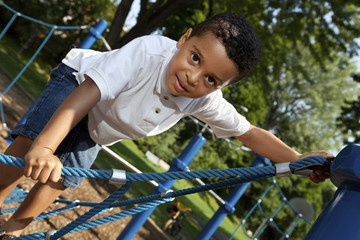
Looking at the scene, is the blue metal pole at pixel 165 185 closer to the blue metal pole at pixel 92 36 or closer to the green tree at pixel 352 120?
the blue metal pole at pixel 92 36

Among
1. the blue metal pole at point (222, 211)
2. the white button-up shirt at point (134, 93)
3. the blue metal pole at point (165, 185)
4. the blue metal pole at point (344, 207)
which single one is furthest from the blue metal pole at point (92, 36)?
the blue metal pole at point (344, 207)

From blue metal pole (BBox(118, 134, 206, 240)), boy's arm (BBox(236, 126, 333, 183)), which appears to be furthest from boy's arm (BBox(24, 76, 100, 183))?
blue metal pole (BBox(118, 134, 206, 240))

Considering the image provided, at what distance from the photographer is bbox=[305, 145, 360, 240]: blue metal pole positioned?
100cm

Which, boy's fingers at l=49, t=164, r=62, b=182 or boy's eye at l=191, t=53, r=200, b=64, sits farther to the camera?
boy's eye at l=191, t=53, r=200, b=64

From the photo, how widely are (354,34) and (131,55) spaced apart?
7.36 metres

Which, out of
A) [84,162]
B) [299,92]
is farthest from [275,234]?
[84,162]

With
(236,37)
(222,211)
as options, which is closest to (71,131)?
(236,37)

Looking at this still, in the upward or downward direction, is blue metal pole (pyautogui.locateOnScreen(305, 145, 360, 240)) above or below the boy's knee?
above

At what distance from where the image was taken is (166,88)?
165cm

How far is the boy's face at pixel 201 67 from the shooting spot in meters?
1.45

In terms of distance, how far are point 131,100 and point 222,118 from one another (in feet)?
1.67

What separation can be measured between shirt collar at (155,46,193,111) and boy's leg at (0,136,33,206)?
626 millimetres

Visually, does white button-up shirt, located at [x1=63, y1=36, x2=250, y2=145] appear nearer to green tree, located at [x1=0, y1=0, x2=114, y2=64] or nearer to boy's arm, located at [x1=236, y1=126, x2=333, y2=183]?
boy's arm, located at [x1=236, y1=126, x2=333, y2=183]

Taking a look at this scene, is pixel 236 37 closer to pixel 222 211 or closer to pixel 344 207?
pixel 344 207
